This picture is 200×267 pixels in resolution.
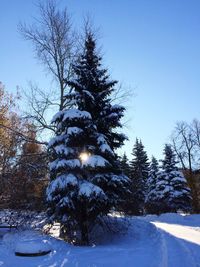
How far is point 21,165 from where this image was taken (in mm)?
20672

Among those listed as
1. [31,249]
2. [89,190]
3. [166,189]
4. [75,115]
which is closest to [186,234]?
[89,190]

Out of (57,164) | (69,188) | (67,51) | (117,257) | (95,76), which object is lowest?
(117,257)

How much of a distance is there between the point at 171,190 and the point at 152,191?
168 inches

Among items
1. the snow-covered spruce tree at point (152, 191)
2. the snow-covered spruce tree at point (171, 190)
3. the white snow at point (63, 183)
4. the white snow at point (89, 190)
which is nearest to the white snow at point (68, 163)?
the white snow at point (63, 183)

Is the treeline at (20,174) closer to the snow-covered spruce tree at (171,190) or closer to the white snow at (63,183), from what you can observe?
the white snow at (63,183)

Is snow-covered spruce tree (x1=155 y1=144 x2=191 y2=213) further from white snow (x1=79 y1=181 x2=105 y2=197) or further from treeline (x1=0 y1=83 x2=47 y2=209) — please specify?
white snow (x1=79 y1=181 x2=105 y2=197)

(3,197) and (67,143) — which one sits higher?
(67,143)

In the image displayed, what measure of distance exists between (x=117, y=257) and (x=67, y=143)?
641 centimetres

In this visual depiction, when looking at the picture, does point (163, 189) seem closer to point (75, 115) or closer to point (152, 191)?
point (152, 191)

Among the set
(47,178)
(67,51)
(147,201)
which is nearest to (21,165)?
(47,178)

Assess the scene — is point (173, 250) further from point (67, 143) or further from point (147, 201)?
point (147, 201)

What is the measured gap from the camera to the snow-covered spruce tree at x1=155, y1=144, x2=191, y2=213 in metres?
44.8

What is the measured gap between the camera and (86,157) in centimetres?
1577

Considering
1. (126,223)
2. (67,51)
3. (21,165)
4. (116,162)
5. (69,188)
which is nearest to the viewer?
(69,188)
